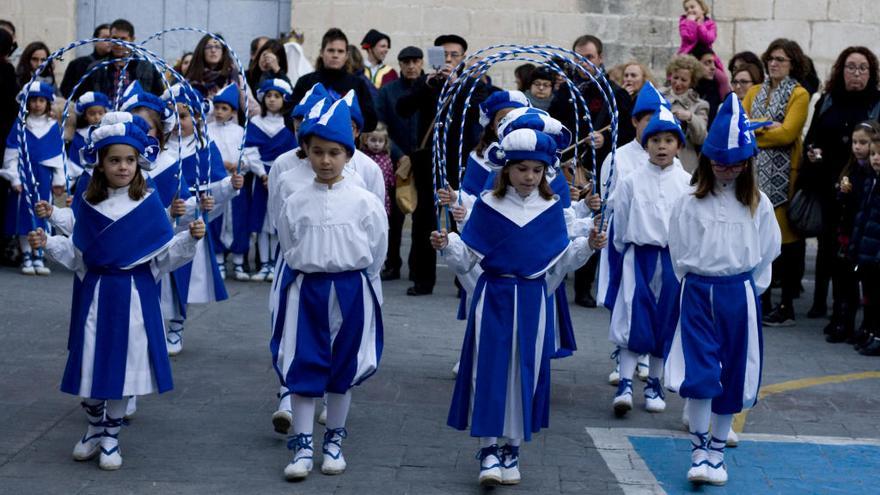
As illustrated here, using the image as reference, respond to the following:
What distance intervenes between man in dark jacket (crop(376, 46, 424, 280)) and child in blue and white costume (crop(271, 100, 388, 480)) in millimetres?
6181

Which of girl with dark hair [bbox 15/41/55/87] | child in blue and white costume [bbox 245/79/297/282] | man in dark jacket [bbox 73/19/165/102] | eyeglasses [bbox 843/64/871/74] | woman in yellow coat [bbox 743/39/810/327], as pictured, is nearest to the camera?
eyeglasses [bbox 843/64/871/74]

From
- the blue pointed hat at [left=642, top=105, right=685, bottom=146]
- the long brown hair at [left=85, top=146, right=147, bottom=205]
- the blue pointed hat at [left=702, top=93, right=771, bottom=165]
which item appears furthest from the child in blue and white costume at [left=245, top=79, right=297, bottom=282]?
the blue pointed hat at [left=702, top=93, right=771, bottom=165]

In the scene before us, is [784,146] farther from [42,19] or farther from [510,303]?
[42,19]

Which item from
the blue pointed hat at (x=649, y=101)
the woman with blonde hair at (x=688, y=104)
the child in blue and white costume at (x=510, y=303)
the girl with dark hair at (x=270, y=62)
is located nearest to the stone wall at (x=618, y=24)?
the girl with dark hair at (x=270, y=62)

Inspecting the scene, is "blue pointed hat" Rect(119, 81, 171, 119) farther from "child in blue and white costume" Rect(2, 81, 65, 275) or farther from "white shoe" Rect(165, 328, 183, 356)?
"child in blue and white costume" Rect(2, 81, 65, 275)

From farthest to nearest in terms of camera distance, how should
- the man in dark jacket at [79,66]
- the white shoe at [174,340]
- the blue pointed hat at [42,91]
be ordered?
the man in dark jacket at [79,66] < the blue pointed hat at [42,91] < the white shoe at [174,340]

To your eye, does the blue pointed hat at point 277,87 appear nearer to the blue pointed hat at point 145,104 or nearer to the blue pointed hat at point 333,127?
the blue pointed hat at point 145,104

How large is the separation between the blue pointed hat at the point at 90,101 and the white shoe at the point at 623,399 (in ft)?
15.9

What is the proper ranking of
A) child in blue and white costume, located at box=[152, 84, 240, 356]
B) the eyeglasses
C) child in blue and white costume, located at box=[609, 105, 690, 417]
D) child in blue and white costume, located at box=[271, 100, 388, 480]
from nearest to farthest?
child in blue and white costume, located at box=[271, 100, 388, 480], child in blue and white costume, located at box=[609, 105, 690, 417], child in blue and white costume, located at box=[152, 84, 240, 356], the eyeglasses

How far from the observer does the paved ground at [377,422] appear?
6988 millimetres

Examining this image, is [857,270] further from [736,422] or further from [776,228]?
[776,228]

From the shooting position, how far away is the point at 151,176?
9.05 m

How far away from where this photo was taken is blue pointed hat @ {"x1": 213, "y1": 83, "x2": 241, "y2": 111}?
1249 cm

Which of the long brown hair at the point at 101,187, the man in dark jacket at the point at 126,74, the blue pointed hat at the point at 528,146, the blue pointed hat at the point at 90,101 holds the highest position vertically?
the man in dark jacket at the point at 126,74
